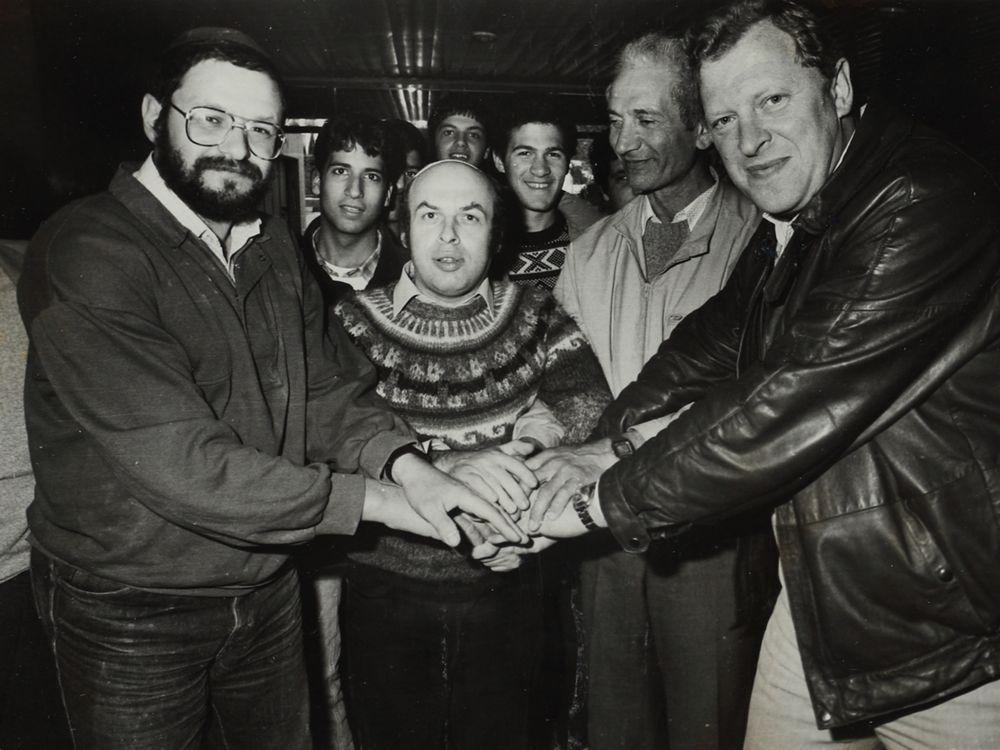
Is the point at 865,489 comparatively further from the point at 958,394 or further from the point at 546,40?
the point at 546,40

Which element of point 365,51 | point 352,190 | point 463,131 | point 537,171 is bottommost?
point 352,190

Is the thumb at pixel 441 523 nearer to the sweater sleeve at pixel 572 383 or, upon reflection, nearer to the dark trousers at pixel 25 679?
the sweater sleeve at pixel 572 383

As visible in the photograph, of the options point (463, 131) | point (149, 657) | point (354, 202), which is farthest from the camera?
point (463, 131)

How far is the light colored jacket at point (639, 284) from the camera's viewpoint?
270 cm

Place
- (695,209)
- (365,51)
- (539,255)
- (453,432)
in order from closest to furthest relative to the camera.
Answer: (453,432) → (695,209) → (539,255) → (365,51)

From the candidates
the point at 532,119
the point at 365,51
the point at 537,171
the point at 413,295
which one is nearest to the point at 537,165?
the point at 537,171

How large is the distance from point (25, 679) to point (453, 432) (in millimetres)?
1595

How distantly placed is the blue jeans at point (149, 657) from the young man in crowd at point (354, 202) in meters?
1.98

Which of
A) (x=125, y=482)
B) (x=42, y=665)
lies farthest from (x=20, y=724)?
(x=125, y=482)

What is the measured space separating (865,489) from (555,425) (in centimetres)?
107

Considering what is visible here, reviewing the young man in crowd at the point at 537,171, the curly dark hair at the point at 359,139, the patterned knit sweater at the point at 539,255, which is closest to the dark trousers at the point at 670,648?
the patterned knit sweater at the point at 539,255

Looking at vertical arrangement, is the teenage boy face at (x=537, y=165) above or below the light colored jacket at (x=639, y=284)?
above

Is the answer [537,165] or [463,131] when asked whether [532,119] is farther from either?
[463,131]

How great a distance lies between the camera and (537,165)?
3.38 m
